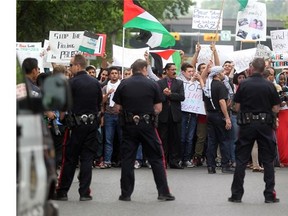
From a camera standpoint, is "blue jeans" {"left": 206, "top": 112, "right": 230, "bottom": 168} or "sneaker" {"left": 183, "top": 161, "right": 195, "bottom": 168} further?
"sneaker" {"left": 183, "top": 161, "right": 195, "bottom": 168}

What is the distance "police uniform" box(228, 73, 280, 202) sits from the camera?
40.8 feet

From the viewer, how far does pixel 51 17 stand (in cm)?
3600

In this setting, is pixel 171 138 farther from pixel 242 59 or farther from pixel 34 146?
pixel 34 146

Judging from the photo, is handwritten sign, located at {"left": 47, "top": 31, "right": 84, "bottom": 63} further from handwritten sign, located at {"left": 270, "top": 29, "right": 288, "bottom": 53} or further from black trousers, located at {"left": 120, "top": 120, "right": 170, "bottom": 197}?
black trousers, located at {"left": 120, "top": 120, "right": 170, "bottom": 197}

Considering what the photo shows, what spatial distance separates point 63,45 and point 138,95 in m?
8.05

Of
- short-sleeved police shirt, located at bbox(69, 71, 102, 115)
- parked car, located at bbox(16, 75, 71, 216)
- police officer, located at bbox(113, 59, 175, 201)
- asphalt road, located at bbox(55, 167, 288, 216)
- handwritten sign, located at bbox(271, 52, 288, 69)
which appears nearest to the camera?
parked car, located at bbox(16, 75, 71, 216)

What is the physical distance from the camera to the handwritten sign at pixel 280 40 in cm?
2153

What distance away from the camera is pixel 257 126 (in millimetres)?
12508

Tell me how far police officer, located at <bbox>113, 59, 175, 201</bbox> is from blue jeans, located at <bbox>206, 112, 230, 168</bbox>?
392 cm

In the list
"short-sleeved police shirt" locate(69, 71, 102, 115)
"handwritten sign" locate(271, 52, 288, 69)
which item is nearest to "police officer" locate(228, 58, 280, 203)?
"short-sleeved police shirt" locate(69, 71, 102, 115)

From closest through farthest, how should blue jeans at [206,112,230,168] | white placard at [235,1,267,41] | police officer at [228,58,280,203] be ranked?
1. police officer at [228,58,280,203]
2. blue jeans at [206,112,230,168]
3. white placard at [235,1,267,41]
